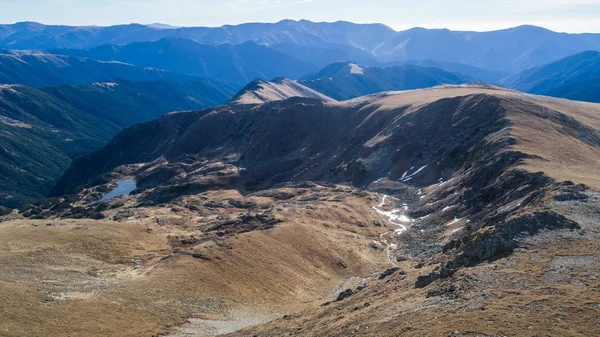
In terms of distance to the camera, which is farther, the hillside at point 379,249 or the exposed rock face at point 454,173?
the exposed rock face at point 454,173

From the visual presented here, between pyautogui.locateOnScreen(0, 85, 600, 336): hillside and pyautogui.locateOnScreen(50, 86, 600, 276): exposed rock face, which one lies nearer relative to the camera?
pyautogui.locateOnScreen(0, 85, 600, 336): hillside

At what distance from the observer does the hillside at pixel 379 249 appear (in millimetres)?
44781

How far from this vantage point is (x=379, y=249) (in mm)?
102000

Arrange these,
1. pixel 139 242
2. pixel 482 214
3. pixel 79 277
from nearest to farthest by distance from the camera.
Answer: pixel 79 277
pixel 139 242
pixel 482 214

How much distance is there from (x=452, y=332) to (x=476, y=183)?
8522 centimetres

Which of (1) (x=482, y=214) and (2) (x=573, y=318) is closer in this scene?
(2) (x=573, y=318)

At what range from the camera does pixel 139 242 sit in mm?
90250

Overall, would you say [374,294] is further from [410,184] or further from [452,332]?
[410,184]

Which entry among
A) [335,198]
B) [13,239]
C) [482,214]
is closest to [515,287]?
[482,214]

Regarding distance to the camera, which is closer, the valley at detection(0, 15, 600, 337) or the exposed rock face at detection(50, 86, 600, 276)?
the valley at detection(0, 15, 600, 337)

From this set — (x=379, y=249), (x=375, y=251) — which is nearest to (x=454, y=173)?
(x=379, y=249)

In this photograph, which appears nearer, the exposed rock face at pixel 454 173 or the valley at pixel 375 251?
the valley at pixel 375 251

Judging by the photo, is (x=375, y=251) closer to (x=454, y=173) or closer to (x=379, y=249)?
(x=379, y=249)

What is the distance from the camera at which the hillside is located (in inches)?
1763
